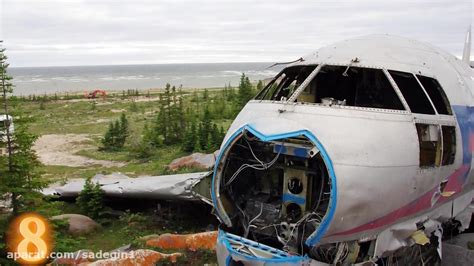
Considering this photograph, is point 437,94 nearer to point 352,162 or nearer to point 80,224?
point 352,162

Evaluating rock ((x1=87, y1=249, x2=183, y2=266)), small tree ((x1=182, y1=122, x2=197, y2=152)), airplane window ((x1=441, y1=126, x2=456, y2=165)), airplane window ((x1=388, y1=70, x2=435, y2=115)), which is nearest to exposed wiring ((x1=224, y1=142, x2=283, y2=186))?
airplane window ((x1=388, y1=70, x2=435, y2=115))

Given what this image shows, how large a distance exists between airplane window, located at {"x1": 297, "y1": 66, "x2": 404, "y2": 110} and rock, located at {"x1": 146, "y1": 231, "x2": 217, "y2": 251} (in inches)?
192

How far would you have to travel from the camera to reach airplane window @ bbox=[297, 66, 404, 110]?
26.6ft

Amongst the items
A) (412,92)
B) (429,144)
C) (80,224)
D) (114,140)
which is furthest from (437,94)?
(114,140)

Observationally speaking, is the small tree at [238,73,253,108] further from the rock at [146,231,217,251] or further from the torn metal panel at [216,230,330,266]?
the torn metal panel at [216,230,330,266]

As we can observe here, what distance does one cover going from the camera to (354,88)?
9094mm

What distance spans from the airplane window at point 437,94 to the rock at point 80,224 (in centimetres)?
1096

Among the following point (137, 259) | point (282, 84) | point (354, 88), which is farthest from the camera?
point (137, 259)

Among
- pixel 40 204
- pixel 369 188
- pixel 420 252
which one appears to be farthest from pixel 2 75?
pixel 420 252

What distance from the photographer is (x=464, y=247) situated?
10.5 meters

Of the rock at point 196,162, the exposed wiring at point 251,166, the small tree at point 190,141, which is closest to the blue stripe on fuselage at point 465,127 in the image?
the exposed wiring at point 251,166

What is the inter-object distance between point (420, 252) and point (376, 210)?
2472 millimetres

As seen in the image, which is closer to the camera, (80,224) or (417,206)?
(417,206)

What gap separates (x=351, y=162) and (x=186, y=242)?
6.72 metres
